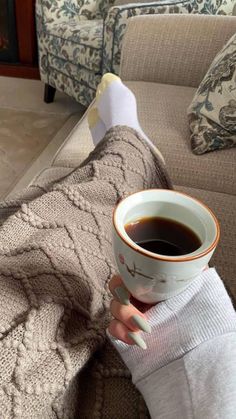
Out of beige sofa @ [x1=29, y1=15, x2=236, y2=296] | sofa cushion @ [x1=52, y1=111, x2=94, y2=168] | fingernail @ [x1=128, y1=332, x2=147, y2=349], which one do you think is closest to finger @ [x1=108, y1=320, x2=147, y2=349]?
fingernail @ [x1=128, y1=332, x2=147, y2=349]

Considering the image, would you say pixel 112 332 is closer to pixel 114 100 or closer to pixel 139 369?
pixel 139 369

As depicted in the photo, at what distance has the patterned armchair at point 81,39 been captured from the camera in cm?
183

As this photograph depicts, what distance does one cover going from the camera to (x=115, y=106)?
99 cm

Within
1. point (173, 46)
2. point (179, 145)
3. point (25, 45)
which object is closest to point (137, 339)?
point (179, 145)

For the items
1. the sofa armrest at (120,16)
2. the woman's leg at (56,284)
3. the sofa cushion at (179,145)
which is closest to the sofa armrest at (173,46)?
the sofa cushion at (179,145)

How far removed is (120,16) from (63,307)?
5.05 ft

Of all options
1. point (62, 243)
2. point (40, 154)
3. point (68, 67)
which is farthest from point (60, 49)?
point (62, 243)

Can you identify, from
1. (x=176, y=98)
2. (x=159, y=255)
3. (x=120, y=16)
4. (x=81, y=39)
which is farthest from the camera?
(x=81, y=39)

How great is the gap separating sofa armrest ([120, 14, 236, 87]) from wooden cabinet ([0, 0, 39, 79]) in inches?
Answer: 50.2

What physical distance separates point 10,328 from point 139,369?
0.51 ft

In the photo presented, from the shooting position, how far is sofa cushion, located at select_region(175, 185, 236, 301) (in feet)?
2.68

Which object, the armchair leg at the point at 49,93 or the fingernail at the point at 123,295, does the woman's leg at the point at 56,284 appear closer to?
the fingernail at the point at 123,295

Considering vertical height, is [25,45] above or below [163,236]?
below

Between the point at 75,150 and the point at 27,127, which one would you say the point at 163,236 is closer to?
the point at 75,150
